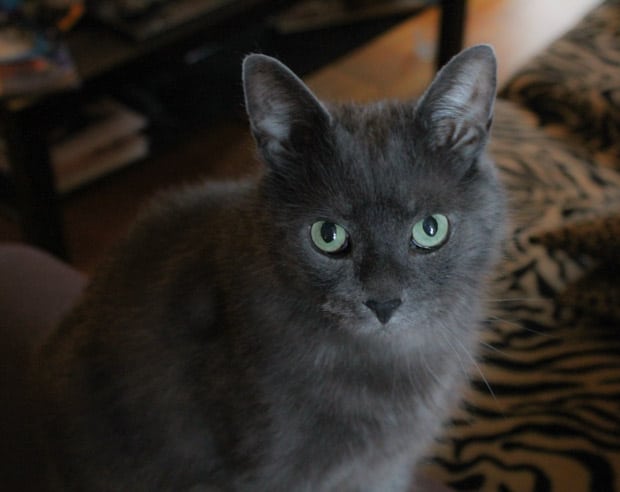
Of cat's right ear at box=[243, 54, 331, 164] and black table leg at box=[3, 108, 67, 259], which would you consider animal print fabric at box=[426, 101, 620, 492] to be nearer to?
cat's right ear at box=[243, 54, 331, 164]

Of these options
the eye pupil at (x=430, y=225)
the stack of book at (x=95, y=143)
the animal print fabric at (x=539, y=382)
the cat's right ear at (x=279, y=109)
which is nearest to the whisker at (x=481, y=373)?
the animal print fabric at (x=539, y=382)

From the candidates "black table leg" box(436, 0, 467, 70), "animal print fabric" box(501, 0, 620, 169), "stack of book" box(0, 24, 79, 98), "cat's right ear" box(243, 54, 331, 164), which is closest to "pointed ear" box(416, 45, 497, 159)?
"cat's right ear" box(243, 54, 331, 164)

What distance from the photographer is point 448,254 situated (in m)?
0.95

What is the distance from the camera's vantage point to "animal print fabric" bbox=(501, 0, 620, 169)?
167 centimetres

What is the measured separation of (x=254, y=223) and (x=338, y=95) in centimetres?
213

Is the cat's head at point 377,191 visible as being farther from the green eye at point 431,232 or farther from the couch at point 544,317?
the couch at point 544,317

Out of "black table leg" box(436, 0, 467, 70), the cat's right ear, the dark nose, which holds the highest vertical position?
"black table leg" box(436, 0, 467, 70)

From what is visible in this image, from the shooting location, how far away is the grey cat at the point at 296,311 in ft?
3.03

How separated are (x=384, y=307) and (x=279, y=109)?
0.27 m

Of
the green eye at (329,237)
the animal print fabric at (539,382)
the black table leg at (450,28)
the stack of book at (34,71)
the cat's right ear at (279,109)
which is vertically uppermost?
the black table leg at (450,28)

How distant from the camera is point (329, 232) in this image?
0.94 meters

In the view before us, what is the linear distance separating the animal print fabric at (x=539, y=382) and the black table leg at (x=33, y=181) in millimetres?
1190

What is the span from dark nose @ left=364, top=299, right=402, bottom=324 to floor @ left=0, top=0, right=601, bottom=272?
1.50 m

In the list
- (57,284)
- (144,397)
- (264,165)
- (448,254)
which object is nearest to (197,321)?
(144,397)
